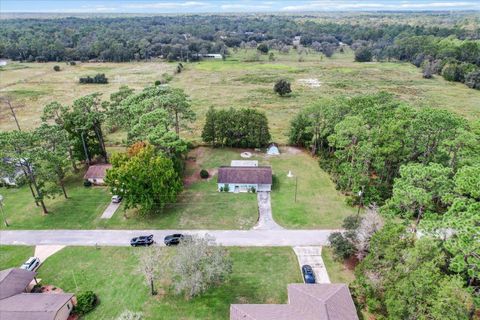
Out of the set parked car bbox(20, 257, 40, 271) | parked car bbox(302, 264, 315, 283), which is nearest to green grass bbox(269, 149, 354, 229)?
parked car bbox(302, 264, 315, 283)

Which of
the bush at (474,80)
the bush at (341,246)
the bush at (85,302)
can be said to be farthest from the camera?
the bush at (474,80)

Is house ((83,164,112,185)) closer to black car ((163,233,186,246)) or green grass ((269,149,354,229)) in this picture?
black car ((163,233,186,246))

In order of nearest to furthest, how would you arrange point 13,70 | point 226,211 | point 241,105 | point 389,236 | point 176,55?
point 389,236, point 226,211, point 241,105, point 13,70, point 176,55

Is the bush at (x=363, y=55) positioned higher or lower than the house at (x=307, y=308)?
lower

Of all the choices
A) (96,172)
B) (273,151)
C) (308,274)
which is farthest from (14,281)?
(273,151)

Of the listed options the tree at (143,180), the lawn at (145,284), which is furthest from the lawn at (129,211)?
the lawn at (145,284)

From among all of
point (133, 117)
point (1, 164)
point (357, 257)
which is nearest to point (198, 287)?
point (357, 257)

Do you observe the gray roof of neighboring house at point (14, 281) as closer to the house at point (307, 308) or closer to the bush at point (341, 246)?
the house at point (307, 308)

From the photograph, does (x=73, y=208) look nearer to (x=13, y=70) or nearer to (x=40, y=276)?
(x=40, y=276)
